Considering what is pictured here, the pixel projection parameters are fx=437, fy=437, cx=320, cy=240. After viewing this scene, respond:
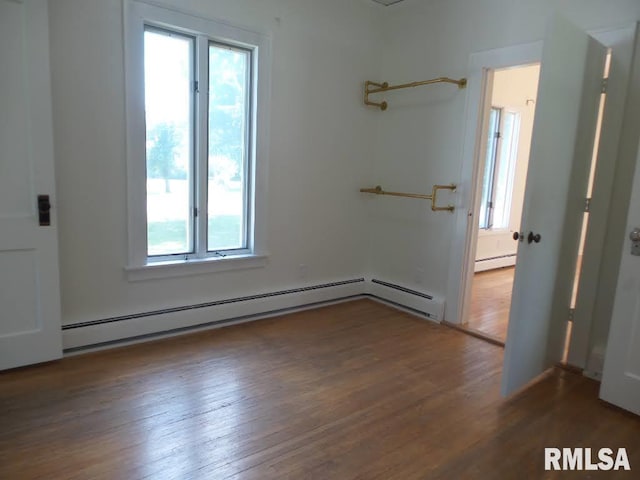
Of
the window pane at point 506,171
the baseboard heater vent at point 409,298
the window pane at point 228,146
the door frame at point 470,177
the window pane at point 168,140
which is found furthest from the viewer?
the window pane at point 506,171

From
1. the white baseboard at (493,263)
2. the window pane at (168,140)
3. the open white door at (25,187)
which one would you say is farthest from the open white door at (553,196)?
the white baseboard at (493,263)

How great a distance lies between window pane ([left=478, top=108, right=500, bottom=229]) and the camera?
222 inches

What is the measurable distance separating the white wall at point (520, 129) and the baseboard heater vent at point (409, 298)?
197 centimetres

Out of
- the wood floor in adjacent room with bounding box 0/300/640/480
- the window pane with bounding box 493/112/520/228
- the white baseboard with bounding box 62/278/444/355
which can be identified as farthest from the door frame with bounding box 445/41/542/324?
the window pane with bounding box 493/112/520/228

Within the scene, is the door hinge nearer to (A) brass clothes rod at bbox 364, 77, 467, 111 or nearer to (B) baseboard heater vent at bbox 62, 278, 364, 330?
(A) brass clothes rod at bbox 364, 77, 467, 111

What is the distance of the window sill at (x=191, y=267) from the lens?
299 centimetres

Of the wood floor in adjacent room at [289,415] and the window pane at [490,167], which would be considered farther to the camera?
the window pane at [490,167]

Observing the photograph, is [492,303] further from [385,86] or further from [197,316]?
[197,316]

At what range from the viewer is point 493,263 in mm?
5836

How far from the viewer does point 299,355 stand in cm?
296

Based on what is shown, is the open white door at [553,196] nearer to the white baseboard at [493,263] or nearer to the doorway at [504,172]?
the doorway at [504,172]

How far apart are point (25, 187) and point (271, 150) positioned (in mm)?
1704

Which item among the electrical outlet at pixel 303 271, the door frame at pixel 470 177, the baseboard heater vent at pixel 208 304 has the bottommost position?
the baseboard heater vent at pixel 208 304

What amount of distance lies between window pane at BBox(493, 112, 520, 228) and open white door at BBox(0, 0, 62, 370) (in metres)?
5.15
